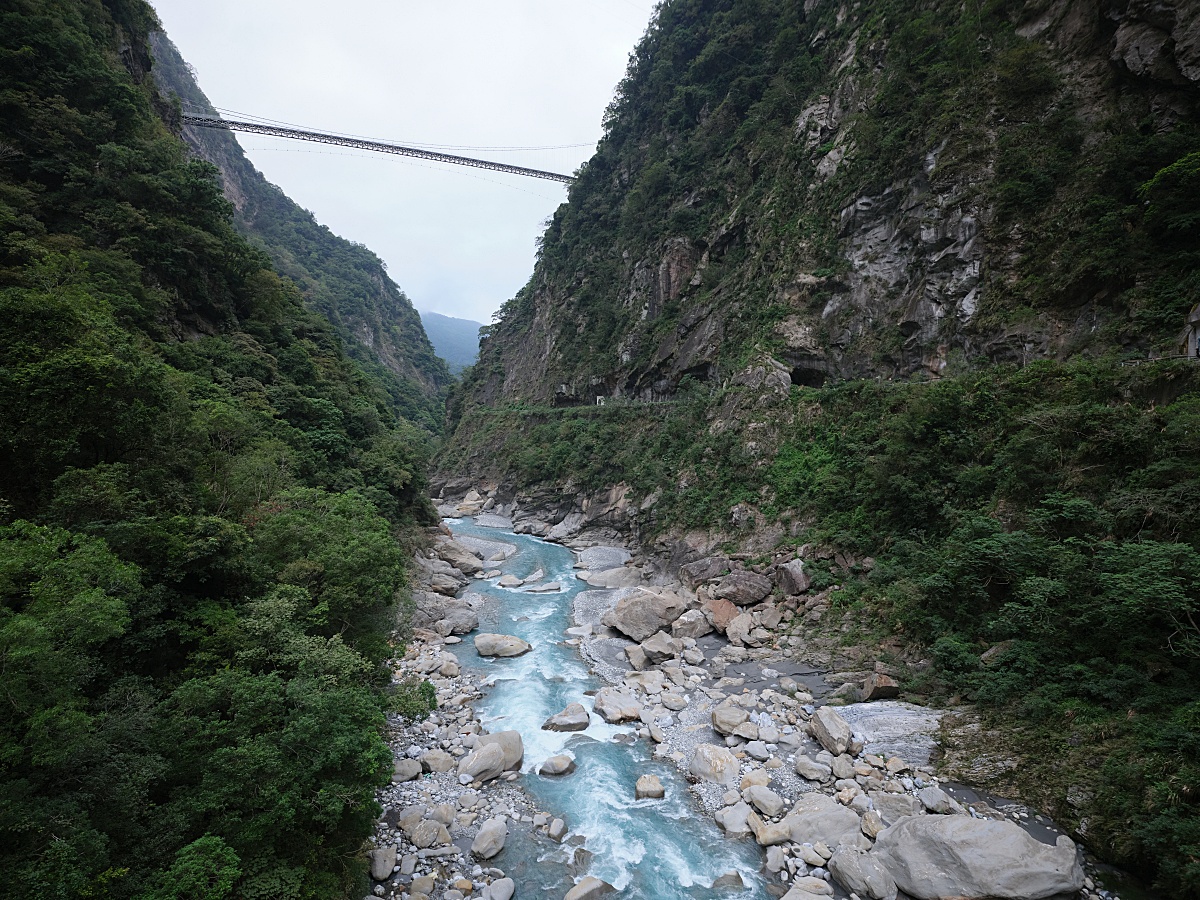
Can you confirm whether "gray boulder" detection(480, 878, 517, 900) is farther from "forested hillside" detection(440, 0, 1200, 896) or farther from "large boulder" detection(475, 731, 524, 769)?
"forested hillside" detection(440, 0, 1200, 896)

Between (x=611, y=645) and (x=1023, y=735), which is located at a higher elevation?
(x=1023, y=735)

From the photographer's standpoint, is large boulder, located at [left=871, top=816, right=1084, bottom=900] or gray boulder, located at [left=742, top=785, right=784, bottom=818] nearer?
large boulder, located at [left=871, top=816, right=1084, bottom=900]

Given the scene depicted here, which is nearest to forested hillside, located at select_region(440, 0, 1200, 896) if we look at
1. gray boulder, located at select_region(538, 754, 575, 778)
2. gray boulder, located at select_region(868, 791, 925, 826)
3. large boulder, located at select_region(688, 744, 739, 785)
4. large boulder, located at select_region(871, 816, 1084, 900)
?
large boulder, located at select_region(871, 816, 1084, 900)

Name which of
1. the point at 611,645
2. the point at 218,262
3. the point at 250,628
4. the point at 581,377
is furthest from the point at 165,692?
the point at 581,377

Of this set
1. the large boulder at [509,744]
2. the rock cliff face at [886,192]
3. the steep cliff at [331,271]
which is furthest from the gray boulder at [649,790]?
the steep cliff at [331,271]

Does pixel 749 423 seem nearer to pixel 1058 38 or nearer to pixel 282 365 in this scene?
pixel 1058 38

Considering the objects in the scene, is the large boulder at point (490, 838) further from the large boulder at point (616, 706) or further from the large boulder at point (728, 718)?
the large boulder at point (728, 718)
